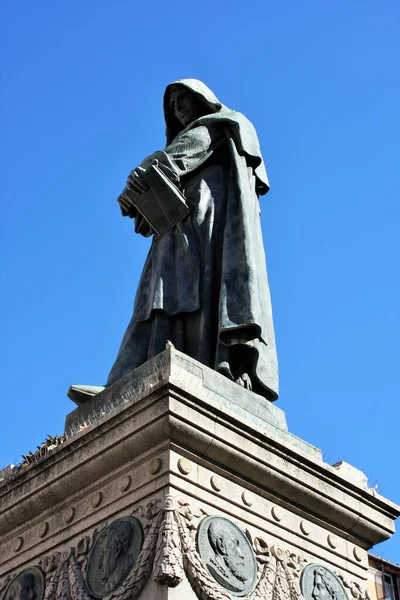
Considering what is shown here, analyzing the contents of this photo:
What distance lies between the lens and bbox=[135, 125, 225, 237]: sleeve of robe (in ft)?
31.1

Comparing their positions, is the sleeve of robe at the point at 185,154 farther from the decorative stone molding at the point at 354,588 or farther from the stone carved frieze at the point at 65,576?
the decorative stone molding at the point at 354,588

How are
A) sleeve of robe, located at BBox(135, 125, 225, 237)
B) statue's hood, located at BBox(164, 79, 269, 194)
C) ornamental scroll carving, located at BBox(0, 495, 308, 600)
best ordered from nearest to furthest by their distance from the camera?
ornamental scroll carving, located at BBox(0, 495, 308, 600), sleeve of robe, located at BBox(135, 125, 225, 237), statue's hood, located at BBox(164, 79, 269, 194)

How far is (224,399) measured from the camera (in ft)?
26.4

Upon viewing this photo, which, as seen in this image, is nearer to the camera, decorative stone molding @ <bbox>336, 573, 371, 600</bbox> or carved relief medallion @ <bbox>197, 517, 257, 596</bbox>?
carved relief medallion @ <bbox>197, 517, 257, 596</bbox>

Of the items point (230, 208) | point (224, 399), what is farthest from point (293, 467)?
point (230, 208)

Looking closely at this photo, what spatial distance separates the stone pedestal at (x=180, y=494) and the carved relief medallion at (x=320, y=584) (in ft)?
0.26

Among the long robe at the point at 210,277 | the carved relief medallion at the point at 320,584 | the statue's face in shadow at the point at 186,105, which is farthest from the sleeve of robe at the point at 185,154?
the carved relief medallion at the point at 320,584

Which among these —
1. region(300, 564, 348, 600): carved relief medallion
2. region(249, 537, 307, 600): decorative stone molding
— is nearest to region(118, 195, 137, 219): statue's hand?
region(249, 537, 307, 600): decorative stone molding

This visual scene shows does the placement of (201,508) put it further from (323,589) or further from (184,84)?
(184,84)

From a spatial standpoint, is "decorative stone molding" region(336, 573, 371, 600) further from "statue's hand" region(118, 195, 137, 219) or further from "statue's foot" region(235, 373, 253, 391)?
"statue's hand" region(118, 195, 137, 219)

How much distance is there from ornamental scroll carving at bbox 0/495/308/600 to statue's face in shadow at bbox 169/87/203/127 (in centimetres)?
477

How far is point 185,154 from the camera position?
31.8 ft

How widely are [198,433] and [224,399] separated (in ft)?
2.77

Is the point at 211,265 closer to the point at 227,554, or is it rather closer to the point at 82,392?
the point at 82,392
